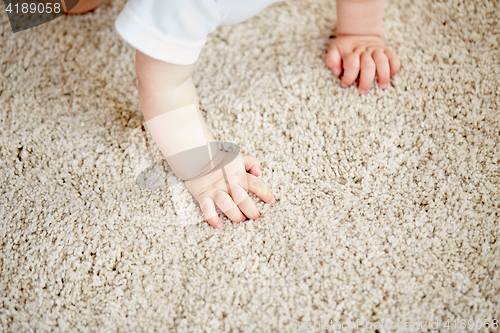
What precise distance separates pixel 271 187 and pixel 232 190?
6cm

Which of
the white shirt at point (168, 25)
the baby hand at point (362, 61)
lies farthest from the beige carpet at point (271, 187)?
the white shirt at point (168, 25)

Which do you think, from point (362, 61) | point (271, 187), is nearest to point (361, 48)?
point (362, 61)

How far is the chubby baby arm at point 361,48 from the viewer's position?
0.66m

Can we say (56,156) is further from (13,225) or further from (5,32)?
(5,32)

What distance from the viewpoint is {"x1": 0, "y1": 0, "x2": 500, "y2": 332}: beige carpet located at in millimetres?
499

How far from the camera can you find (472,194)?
565 millimetres

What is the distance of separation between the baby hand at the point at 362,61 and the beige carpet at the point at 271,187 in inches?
0.7

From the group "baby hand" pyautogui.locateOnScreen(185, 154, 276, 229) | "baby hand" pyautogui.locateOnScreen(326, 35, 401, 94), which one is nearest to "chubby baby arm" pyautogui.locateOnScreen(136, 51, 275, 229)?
"baby hand" pyautogui.locateOnScreen(185, 154, 276, 229)

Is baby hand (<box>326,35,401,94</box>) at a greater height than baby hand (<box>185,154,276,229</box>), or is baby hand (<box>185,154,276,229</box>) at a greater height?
baby hand (<box>326,35,401,94</box>)

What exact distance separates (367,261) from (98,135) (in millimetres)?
470

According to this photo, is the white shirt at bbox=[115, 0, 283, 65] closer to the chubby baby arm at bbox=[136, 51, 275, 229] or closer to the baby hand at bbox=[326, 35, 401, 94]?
the chubby baby arm at bbox=[136, 51, 275, 229]

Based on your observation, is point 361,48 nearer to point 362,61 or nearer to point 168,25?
point 362,61

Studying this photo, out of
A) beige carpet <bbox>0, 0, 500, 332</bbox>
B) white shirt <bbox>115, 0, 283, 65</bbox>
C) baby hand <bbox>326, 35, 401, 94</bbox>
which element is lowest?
beige carpet <bbox>0, 0, 500, 332</bbox>

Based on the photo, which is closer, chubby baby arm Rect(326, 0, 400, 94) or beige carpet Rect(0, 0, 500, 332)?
beige carpet Rect(0, 0, 500, 332)
